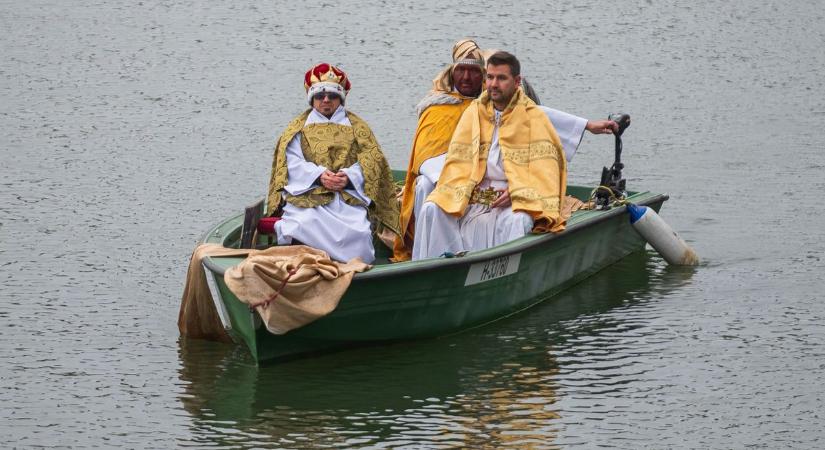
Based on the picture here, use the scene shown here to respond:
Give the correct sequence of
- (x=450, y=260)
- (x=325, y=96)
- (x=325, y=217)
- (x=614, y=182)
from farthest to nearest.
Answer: (x=614, y=182) → (x=325, y=96) → (x=325, y=217) → (x=450, y=260)

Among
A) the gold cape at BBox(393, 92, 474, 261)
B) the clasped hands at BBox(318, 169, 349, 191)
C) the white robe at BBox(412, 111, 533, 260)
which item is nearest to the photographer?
the clasped hands at BBox(318, 169, 349, 191)

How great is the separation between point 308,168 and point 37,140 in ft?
25.5

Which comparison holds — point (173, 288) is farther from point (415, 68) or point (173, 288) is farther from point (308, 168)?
point (415, 68)

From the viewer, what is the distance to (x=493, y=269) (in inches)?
396

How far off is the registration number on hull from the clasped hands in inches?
42.6

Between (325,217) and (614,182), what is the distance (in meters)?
2.93

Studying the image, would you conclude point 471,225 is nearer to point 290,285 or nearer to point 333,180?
point 333,180

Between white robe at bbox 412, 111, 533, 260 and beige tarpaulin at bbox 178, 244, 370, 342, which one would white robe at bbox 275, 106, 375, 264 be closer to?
white robe at bbox 412, 111, 533, 260

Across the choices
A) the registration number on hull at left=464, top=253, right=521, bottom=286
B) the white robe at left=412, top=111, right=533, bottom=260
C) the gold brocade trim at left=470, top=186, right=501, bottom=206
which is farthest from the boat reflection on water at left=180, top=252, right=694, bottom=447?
the gold brocade trim at left=470, top=186, right=501, bottom=206

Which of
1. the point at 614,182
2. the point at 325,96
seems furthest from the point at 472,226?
the point at 614,182

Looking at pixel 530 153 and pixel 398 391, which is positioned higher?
pixel 530 153

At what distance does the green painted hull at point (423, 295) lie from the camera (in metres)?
9.28

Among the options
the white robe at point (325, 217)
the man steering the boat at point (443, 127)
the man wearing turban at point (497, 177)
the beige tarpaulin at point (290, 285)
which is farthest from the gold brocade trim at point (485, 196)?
the beige tarpaulin at point (290, 285)

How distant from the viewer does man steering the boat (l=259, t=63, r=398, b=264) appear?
10.1m
